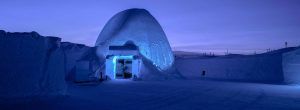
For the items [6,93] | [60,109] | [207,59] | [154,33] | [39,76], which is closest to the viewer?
[60,109]

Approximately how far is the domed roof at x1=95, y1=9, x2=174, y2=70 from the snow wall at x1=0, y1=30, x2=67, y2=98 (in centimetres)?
1495

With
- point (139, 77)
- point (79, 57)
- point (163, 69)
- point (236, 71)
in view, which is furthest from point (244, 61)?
point (79, 57)

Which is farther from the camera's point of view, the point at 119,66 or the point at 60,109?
the point at 119,66

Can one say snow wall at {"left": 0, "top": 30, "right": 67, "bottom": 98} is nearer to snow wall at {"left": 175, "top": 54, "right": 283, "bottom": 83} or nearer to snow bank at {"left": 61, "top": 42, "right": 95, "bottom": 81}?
snow bank at {"left": 61, "top": 42, "right": 95, "bottom": 81}

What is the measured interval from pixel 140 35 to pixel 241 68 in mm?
12428

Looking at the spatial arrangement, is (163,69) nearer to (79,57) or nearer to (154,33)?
(154,33)

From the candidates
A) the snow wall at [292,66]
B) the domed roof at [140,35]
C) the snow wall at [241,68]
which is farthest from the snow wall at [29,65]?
the snow wall at [241,68]

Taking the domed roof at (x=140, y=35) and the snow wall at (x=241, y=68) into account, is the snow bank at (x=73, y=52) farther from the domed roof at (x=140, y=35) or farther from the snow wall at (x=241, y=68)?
the snow wall at (x=241, y=68)

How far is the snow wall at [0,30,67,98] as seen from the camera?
7781 mm

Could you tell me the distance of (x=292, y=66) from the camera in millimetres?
19750

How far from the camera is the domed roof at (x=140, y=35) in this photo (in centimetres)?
2417

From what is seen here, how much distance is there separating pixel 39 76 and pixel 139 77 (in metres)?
13.5

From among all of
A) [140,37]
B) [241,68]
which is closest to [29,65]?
[140,37]

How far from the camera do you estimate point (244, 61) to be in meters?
28.0
